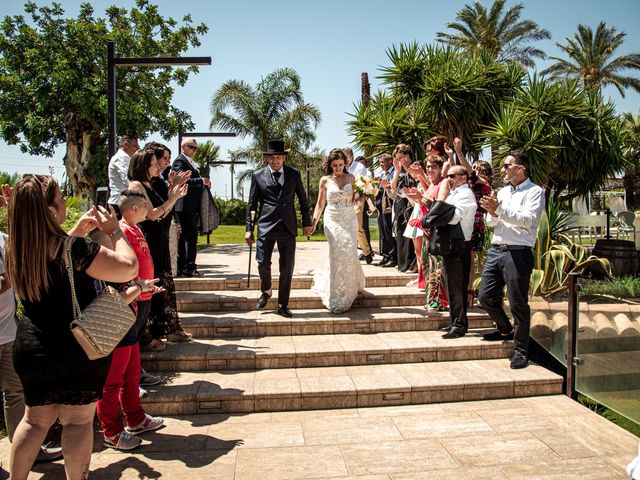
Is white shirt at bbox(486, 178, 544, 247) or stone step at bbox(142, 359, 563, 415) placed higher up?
white shirt at bbox(486, 178, 544, 247)

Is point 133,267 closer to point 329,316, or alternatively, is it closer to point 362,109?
point 329,316

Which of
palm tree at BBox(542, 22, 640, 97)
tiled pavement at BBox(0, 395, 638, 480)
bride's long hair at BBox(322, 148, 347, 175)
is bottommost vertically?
tiled pavement at BBox(0, 395, 638, 480)

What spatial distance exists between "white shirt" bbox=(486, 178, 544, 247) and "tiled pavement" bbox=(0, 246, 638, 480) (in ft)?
4.20

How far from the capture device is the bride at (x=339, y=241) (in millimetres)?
7023

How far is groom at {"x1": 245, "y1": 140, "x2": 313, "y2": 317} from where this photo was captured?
6852 millimetres

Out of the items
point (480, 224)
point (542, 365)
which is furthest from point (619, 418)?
point (480, 224)

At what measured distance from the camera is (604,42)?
3969cm

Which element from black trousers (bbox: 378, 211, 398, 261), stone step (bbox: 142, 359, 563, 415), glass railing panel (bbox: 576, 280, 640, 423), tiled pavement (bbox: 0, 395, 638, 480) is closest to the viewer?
tiled pavement (bbox: 0, 395, 638, 480)

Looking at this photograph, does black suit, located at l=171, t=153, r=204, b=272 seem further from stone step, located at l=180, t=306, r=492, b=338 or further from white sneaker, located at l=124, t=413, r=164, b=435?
white sneaker, located at l=124, t=413, r=164, b=435

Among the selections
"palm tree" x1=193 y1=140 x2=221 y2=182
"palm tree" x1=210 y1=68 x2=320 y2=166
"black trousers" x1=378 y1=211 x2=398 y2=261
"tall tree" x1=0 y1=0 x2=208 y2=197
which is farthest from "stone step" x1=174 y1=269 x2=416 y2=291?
"palm tree" x1=193 y1=140 x2=221 y2=182

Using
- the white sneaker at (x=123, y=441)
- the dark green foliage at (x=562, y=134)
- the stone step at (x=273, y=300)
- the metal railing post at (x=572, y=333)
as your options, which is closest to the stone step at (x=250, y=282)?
the stone step at (x=273, y=300)

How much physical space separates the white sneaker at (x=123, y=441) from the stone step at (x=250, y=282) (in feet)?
11.8

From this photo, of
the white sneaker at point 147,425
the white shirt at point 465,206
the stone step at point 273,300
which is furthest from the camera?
the stone step at point 273,300

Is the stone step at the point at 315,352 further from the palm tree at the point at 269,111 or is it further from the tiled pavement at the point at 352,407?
the palm tree at the point at 269,111
